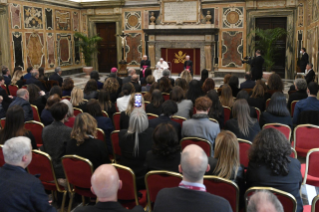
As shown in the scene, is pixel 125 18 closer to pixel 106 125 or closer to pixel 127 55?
pixel 127 55

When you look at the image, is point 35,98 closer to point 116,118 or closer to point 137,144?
point 116,118

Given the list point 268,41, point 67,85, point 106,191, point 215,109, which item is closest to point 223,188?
point 106,191

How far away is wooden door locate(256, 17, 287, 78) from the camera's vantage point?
40.9 feet

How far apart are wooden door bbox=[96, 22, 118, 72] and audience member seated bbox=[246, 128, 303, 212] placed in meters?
13.5

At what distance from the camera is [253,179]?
254cm

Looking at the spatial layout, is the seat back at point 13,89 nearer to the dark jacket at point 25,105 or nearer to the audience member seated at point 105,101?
the dark jacket at point 25,105

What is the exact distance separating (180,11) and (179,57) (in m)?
1.99

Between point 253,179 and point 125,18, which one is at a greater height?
point 125,18

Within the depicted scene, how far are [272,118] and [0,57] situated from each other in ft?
33.6

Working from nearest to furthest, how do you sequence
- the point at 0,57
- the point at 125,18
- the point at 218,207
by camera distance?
1. the point at 218,207
2. the point at 0,57
3. the point at 125,18

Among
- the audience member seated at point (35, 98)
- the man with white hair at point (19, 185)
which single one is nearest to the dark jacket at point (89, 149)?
the man with white hair at point (19, 185)

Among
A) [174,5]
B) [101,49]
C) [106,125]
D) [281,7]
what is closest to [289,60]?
[281,7]

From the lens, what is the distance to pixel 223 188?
2.42 meters

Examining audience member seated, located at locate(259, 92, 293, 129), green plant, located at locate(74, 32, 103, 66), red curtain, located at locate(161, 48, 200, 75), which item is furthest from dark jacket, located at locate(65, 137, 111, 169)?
green plant, located at locate(74, 32, 103, 66)
